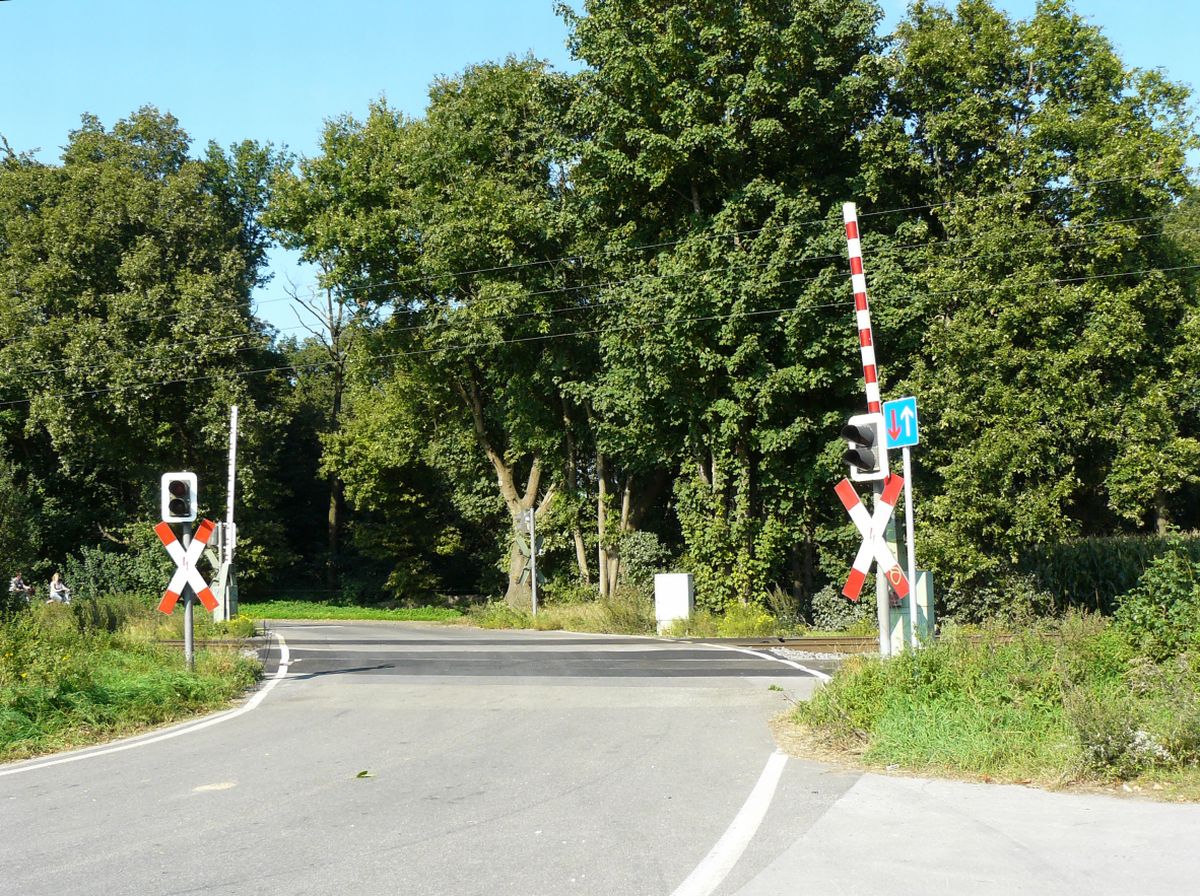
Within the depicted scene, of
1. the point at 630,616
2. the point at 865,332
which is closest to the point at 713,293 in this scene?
the point at 630,616

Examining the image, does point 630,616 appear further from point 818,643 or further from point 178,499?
point 178,499

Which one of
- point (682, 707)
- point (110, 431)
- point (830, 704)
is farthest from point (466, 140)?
point (830, 704)

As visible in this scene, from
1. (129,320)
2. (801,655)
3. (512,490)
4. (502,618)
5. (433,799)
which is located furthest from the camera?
(129,320)

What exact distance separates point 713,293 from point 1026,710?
19.6m

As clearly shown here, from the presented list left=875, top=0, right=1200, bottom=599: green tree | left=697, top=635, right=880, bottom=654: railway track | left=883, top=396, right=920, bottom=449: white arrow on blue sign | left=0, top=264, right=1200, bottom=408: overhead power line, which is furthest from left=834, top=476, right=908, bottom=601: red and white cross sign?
left=0, top=264, right=1200, bottom=408: overhead power line

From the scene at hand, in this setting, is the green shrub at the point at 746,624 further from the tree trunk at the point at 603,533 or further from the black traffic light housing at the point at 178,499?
the black traffic light housing at the point at 178,499

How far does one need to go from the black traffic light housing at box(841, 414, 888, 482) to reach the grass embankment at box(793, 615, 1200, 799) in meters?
1.82

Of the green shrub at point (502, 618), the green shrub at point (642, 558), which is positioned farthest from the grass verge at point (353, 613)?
the green shrub at point (642, 558)

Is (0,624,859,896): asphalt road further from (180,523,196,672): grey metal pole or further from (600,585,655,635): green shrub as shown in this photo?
(600,585,655,635): green shrub

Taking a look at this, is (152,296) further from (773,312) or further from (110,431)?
(773,312)

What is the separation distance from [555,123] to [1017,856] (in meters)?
30.4

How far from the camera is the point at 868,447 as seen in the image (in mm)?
11461

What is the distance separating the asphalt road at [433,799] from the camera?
20.1ft

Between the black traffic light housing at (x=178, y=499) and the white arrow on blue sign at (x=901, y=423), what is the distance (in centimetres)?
914
